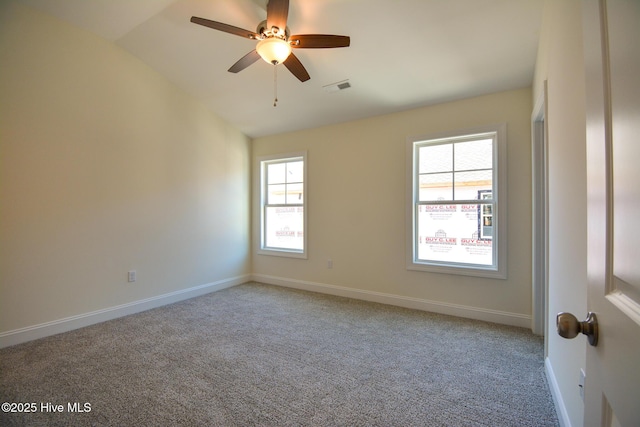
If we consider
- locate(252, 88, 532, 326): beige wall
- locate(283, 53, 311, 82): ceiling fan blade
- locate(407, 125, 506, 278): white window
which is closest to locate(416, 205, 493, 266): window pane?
locate(407, 125, 506, 278): white window

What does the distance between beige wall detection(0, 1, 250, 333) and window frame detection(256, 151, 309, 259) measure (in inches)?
32.2

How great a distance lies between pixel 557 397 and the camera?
1.77m

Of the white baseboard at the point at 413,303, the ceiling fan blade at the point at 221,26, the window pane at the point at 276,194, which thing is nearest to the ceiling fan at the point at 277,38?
the ceiling fan blade at the point at 221,26

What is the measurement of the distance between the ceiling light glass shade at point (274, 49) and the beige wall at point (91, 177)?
216 cm

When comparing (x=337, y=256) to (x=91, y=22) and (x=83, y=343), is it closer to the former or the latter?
(x=83, y=343)

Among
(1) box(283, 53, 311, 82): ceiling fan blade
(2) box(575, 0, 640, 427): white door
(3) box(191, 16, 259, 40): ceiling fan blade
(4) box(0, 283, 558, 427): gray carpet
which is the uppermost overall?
(3) box(191, 16, 259, 40): ceiling fan blade

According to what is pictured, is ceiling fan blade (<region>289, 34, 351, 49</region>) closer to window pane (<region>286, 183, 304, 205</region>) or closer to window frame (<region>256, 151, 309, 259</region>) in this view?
window frame (<region>256, 151, 309, 259</region>)

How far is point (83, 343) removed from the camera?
→ 2.65 meters

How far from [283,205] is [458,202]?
8.85 ft

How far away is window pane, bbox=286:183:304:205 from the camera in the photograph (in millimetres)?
4730

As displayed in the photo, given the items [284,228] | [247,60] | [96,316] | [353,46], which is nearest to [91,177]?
[96,316]

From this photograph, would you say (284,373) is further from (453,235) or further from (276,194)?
(276,194)

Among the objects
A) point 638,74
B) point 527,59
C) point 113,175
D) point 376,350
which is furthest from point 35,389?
point 527,59

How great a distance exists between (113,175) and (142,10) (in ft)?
5.70
